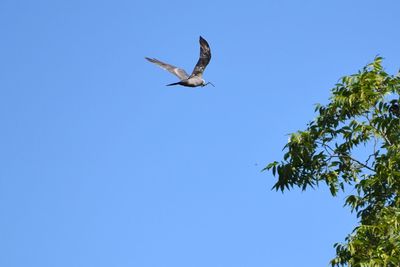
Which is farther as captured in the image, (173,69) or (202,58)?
(173,69)

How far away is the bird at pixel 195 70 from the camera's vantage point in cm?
1872

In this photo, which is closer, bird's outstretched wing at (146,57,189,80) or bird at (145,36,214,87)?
bird at (145,36,214,87)

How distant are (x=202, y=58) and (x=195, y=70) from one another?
32 cm

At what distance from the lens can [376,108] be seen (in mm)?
15250

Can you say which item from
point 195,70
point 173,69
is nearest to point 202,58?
point 195,70

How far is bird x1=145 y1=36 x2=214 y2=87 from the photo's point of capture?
1872 centimetres

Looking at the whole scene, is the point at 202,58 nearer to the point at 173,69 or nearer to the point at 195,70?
the point at 195,70

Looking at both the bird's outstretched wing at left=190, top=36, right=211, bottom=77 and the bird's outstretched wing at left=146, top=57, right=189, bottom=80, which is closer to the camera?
the bird's outstretched wing at left=190, top=36, right=211, bottom=77

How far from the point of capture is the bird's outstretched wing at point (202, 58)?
18.6 m

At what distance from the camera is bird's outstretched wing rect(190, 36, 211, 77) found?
731 inches

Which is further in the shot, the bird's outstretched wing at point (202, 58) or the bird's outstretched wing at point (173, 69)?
the bird's outstretched wing at point (173, 69)

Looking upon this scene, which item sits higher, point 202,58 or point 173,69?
point 173,69

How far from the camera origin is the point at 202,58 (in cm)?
1880

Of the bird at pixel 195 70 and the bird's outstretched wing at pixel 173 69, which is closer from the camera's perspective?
the bird at pixel 195 70
